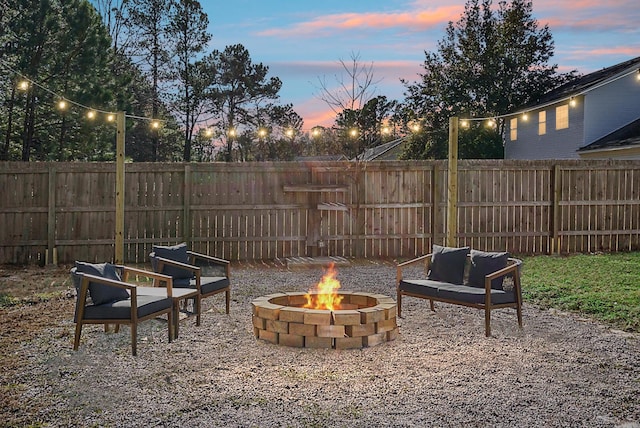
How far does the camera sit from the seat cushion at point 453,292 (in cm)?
596

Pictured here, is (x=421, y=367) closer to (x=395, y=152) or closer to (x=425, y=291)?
(x=425, y=291)

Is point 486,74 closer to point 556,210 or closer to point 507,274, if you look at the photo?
point 556,210

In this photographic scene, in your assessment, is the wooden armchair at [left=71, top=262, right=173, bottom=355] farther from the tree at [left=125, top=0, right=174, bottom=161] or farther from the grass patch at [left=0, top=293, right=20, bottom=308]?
the tree at [left=125, top=0, right=174, bottom=161]

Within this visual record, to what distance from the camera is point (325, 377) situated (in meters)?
4.50

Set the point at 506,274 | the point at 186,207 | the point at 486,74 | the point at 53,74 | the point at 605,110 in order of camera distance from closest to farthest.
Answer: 1. the point at 506,274
2. the point at 186,207
3. the point at 53,74
4. the point at 605,110
5. the point at 486,74

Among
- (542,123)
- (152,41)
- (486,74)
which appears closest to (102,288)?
(542,123)

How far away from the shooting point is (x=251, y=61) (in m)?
29.5

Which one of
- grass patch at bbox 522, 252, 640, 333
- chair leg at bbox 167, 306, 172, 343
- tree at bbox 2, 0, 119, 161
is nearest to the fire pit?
chair leg at bbox 167, 306, 172, 343

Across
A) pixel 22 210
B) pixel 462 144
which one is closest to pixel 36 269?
pixel 22 210

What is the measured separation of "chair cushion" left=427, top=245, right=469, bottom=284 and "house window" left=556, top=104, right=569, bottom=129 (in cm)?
1469

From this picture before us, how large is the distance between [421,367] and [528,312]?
8.66ft

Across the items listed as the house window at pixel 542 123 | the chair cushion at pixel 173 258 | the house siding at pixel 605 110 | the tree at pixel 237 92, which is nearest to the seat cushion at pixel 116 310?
the chair cushion at pixel 173 258

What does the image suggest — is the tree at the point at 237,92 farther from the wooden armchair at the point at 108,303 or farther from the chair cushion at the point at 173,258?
the wooden armchair at the point at 108,303

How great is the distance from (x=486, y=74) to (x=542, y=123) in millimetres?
6260
